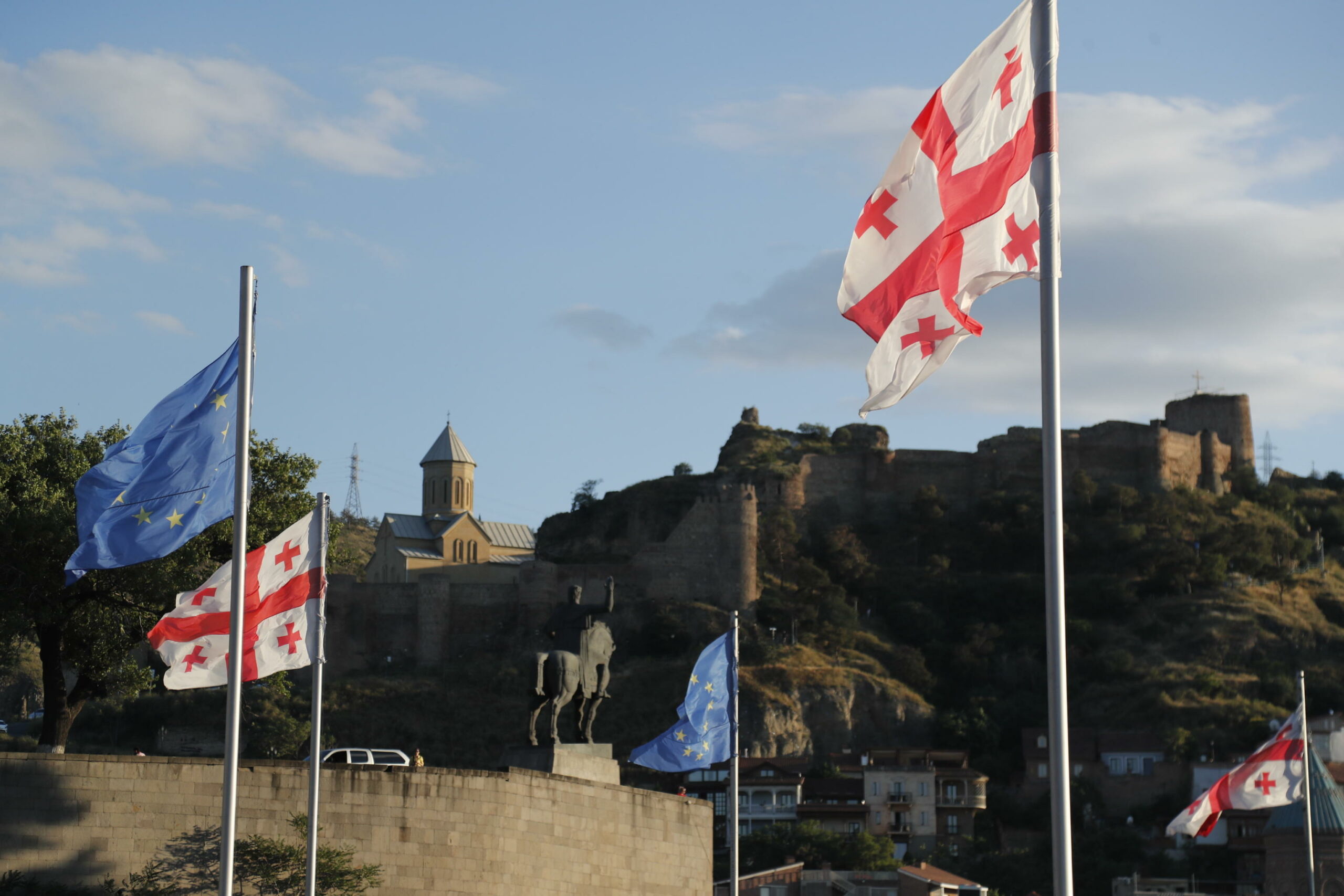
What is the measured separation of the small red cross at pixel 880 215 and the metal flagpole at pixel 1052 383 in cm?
116

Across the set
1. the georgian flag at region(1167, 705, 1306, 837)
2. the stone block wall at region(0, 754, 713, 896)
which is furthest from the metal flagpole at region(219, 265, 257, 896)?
the georgian flag at region(1167, 705, 1306, 837)

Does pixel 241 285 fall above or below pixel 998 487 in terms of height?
below

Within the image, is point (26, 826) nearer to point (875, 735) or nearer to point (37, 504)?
point (37, 504)

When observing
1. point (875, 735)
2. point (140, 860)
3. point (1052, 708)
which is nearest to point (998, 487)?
point (875, 735)

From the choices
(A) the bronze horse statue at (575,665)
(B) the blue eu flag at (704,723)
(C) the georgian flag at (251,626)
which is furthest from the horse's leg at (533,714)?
(C) the georgian flag at (251,626)

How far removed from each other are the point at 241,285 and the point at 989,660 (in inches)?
2755

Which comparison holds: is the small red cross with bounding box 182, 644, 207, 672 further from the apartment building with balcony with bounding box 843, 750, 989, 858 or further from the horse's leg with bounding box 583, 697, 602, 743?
the apartment building with balcony with bounding box 843, 750, 989, 858

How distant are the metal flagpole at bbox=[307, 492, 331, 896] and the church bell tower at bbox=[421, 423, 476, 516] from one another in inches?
3321

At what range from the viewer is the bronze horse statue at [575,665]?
22.6 m

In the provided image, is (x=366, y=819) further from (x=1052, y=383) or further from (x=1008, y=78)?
(x=1008, y=78)

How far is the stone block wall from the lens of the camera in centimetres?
1870

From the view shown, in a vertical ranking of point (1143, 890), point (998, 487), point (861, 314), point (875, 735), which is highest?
point (998, 487)

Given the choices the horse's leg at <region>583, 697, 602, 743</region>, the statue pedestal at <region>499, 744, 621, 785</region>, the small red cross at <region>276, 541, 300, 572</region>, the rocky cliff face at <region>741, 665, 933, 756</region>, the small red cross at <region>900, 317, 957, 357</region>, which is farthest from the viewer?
the rocky cliff face at <region>741, 665, 933, 756</region>

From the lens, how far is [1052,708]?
35.8 feet
